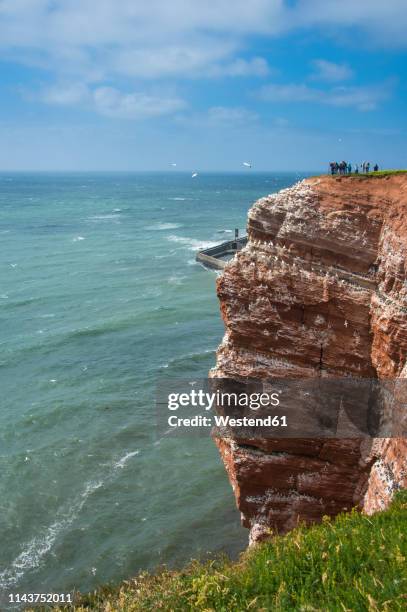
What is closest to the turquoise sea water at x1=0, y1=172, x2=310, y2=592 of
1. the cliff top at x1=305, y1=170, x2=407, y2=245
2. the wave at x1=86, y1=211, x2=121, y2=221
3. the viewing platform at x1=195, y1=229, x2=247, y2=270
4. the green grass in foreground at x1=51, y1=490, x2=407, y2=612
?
the viewing platform at x1=195, y1=229, x2=247, y2=270

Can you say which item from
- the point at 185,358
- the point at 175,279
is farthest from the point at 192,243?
the point at 185,358

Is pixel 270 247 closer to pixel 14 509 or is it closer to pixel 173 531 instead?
pixel 173 531

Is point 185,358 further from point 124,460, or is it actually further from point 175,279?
point 175,279

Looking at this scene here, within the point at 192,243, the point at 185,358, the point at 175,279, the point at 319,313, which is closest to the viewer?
the point at 319,313

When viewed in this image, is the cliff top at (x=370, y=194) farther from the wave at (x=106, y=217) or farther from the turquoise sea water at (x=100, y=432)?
the wave at (x=106, y=217)

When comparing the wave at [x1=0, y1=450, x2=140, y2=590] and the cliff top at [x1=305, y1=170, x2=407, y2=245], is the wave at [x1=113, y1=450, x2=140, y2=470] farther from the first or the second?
the cliff top at [x1=305, y1=170, x2=407, y2=245]

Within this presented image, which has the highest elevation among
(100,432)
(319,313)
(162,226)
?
(162,226)

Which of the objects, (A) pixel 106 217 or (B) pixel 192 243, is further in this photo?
(A) pixel 106 217

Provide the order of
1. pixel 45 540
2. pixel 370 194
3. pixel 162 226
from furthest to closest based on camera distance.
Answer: pixel 162 226 → pixel 45 540 → pixel 370 194
